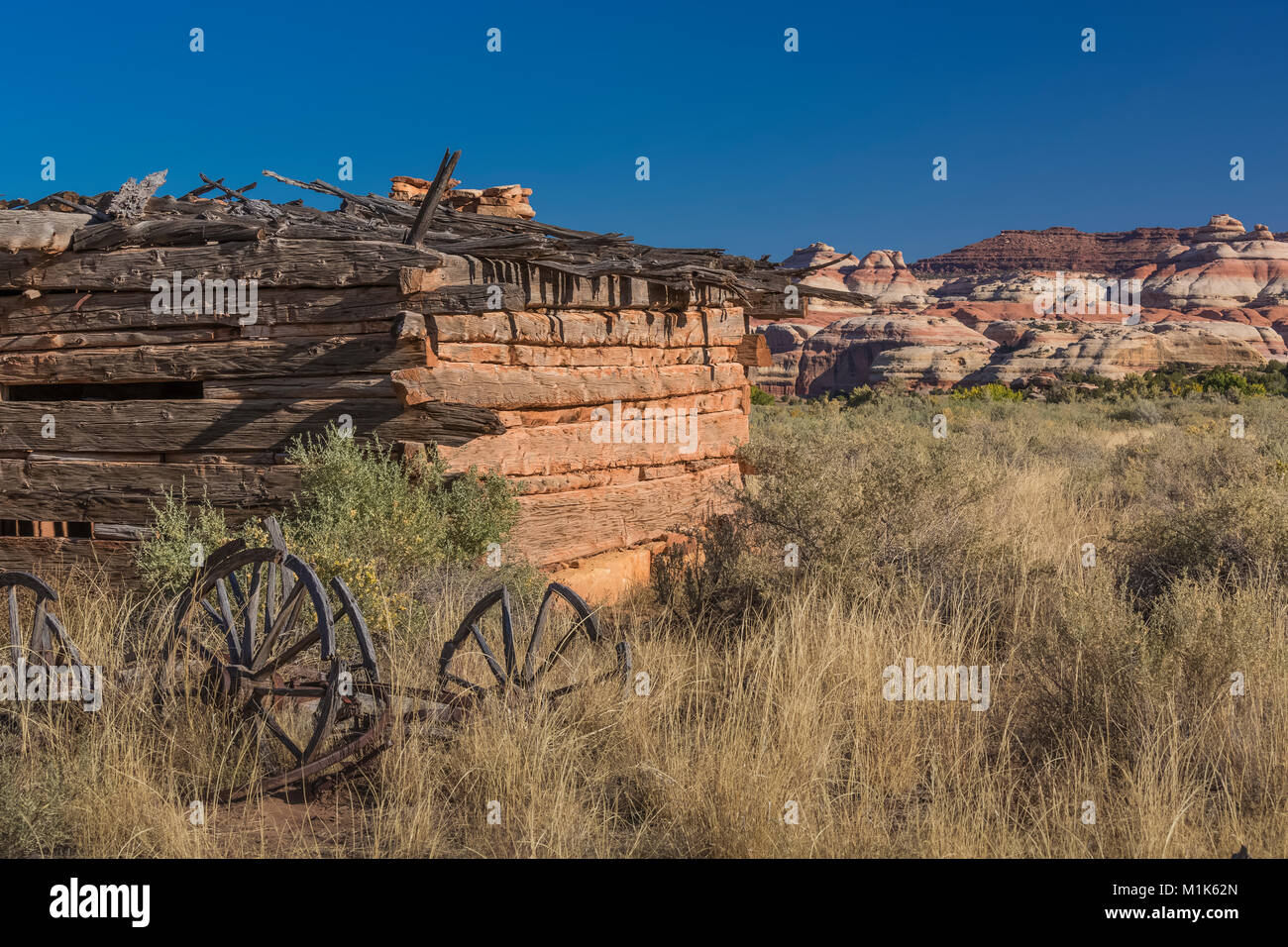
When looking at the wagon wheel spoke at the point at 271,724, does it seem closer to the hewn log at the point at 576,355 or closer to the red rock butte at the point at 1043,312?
the hewn log at the point at 576,355

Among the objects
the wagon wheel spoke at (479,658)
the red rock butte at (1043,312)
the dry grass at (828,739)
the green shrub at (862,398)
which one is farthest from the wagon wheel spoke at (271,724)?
the green shrub at (862,398)

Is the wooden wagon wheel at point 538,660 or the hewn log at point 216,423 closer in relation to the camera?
the wooden wagon wheel at point 538,660

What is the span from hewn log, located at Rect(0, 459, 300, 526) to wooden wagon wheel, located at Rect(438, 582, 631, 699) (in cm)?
230

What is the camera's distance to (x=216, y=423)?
20.9 feet

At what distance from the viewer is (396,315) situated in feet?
19.7

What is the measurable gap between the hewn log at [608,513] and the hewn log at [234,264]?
1.93 m

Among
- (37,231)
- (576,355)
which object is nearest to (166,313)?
(37,231)

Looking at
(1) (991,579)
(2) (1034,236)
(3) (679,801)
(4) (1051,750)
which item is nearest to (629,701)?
(3) (679,801)

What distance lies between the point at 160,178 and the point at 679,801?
616 cm

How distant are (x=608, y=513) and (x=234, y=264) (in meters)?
3.30

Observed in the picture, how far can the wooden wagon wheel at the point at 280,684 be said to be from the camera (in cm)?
324

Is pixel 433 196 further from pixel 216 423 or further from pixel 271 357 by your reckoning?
pixel 216 423

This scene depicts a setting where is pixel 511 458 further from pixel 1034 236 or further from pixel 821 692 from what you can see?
pixel 1034 236

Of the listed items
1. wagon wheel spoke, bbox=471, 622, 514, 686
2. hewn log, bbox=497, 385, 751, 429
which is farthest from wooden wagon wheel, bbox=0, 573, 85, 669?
hewn log, bbox=497, 385, 751, 429
